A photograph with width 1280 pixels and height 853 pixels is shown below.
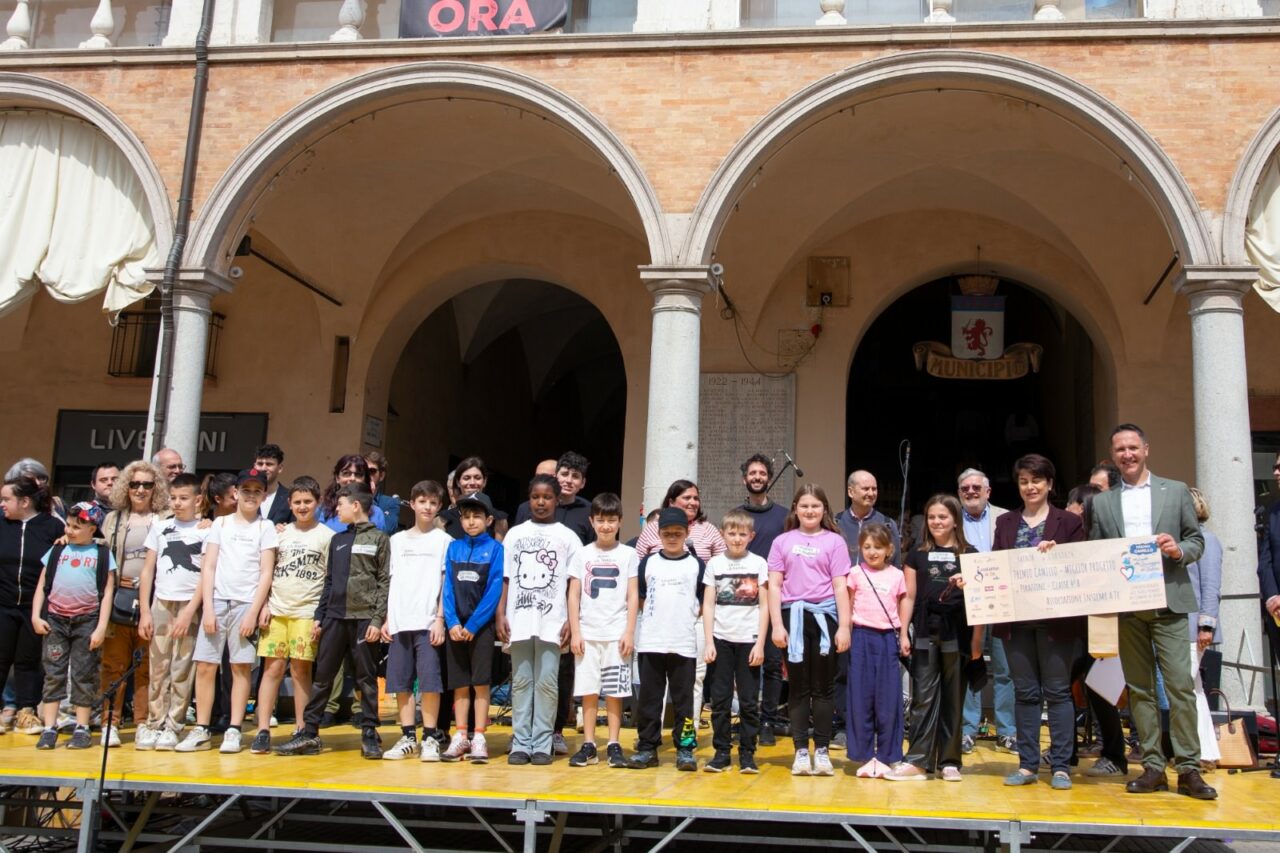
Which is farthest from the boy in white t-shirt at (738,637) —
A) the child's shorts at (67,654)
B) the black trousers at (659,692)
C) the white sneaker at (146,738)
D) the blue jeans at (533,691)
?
the child's shorts at (67,654)

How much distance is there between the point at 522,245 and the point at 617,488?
10665 millimetres

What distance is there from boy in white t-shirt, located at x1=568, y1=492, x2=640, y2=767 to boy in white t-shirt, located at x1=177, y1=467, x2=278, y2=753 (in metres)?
1.82

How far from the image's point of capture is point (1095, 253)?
12211mm

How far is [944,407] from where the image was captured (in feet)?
56.6

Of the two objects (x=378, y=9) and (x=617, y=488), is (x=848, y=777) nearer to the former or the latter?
(x=378, y=9)

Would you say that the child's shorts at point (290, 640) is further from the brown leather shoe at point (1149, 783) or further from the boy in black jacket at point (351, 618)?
the brown leather shoe at point (1149, 783)

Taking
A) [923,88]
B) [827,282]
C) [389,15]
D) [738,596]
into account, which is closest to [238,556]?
[738,596]

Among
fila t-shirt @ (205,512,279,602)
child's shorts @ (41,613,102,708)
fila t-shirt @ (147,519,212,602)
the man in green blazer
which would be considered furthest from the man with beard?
child's shorts @ (41,613,102,708)

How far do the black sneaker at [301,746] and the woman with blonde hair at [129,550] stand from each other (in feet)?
3.48

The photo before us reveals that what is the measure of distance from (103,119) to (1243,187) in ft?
32.6

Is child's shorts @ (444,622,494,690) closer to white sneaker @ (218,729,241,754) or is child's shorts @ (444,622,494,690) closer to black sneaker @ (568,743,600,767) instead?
black sneaker @ (568,743,600,767)

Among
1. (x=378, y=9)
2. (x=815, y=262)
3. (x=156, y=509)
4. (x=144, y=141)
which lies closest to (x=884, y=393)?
(x=815, y=262)

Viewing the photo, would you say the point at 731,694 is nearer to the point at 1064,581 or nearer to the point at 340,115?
the point at 1064,581

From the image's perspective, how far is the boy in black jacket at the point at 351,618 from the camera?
6340mm
